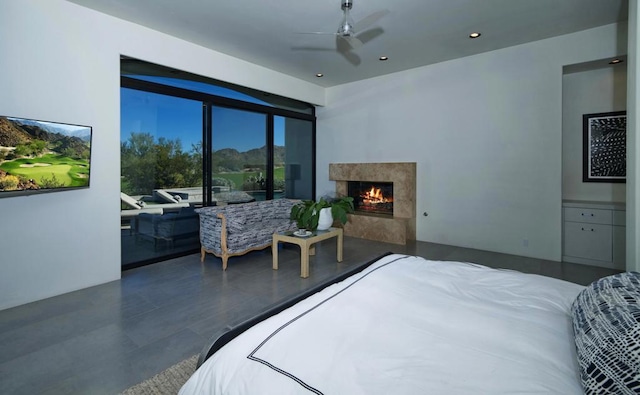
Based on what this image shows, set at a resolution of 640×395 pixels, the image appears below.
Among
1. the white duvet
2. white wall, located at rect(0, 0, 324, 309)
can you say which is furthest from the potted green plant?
the white duvet

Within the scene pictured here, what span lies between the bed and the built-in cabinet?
3.27 metres

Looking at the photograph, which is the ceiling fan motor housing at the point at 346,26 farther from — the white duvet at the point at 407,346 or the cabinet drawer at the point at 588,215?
the cabinet drawer at the point at 588,215

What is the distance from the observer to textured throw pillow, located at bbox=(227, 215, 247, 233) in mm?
4100

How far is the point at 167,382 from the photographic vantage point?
187 cm

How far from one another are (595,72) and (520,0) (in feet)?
6.76

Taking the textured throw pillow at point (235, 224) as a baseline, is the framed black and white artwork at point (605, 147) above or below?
A: above

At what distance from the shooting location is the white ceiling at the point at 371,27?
3.32 m

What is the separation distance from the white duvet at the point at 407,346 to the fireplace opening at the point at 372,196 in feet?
14.3

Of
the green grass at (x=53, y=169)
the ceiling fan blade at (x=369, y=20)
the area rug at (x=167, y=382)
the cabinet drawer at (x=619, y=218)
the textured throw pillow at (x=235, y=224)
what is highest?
the ceiling fan blade at (x=369, y=20)

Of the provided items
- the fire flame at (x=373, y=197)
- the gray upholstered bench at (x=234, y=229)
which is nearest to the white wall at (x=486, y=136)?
the fire flame at (x=373, y=197)

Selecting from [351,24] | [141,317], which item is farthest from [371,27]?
[141,317]

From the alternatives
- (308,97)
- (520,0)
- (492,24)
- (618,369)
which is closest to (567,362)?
(618,369)

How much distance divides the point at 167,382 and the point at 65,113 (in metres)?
2.99

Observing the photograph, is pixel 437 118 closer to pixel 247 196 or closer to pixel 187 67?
pixel 247 196
